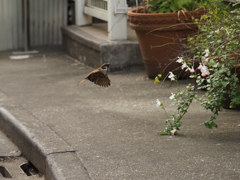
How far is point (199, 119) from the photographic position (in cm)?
422

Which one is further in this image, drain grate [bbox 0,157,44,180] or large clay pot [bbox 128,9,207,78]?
large clay pot [bbox 128,9,207,78]

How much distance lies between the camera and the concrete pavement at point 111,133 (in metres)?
3.18

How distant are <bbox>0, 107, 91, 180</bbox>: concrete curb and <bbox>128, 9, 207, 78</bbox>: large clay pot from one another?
5.99 feet

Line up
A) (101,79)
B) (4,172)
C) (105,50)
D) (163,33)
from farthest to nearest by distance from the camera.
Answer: (105,50) < (163,33) < (101,79) < (4,172)

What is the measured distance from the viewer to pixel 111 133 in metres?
3.97

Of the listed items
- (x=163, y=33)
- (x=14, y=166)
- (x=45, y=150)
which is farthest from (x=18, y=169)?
(x=163, y=33)

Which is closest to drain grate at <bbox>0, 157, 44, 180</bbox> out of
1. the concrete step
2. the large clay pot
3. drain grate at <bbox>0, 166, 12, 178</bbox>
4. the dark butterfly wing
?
drain grate at <bbox>0, 166, 12, 178</bbox>

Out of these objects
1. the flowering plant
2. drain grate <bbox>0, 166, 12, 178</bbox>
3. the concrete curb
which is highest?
the flowering plant

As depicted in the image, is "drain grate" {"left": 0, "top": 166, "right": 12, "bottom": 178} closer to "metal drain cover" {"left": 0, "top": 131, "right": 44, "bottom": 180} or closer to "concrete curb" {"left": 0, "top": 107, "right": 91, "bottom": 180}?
"metal drain cover" {"left": 0, "top": 131, "right": 44, "bottom": 180}

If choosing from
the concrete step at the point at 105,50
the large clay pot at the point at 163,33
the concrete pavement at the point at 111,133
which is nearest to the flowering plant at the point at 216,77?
the concrete pavement at the point at 111,133

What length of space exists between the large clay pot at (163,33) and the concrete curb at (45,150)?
183 centimetres

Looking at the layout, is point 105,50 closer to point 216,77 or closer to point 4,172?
point 4,172

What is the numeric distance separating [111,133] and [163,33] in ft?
6.72

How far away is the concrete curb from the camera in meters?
3.20
